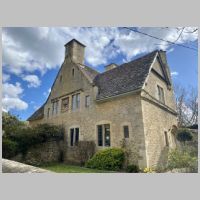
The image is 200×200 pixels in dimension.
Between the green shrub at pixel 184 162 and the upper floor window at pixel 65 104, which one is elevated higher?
the upper floor window at pixel 65 104

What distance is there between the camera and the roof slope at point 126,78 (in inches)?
482

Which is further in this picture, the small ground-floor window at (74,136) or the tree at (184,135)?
the tree at (184,135)

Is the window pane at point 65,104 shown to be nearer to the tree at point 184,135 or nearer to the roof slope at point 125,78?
the roof slope at point 125,78

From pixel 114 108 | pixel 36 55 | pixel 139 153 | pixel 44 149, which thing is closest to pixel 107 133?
pixel 114 108

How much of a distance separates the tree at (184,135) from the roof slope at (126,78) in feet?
21.3

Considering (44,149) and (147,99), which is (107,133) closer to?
(147,99)

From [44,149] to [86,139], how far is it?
3459 mm

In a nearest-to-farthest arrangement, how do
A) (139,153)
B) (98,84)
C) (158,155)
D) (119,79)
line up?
(139,153) → (158,155) → (119,79) → (98,84)

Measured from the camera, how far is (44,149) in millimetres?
14266

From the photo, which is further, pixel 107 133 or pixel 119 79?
pixel 119 79

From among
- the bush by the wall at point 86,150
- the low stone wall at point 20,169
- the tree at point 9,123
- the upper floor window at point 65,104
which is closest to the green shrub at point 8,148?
the tree at point 9,123

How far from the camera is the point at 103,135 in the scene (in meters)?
12.7

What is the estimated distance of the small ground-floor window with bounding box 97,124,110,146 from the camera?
12.5 metres

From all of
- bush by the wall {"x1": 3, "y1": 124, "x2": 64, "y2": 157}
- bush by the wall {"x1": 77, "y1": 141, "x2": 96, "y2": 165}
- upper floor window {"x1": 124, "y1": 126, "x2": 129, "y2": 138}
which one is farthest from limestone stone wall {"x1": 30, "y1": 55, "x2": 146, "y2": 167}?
bush by the wall {"x1": 3, "y1": 124, "x2": 64, "y2": 157}
